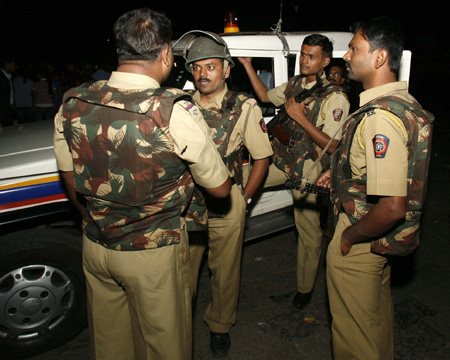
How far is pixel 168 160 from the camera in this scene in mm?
1476

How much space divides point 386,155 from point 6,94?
7461mm

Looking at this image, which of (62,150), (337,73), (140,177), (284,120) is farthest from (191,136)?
(337,73)

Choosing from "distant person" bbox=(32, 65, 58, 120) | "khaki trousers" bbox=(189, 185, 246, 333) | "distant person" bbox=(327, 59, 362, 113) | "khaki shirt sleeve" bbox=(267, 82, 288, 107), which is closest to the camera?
"khaki trousers" bbox=(189, 185, 246, 333)

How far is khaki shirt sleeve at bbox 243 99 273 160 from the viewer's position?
229cm

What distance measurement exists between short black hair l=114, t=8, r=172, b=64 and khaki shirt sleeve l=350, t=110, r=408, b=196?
0.97 m

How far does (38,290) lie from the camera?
2418mm

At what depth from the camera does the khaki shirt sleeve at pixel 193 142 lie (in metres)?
1.44

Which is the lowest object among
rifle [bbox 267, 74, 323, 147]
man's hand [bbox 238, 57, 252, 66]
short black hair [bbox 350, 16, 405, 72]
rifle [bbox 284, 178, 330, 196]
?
rifle [bbox 284, 178, 330, 196]

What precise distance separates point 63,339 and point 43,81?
21.9 ft

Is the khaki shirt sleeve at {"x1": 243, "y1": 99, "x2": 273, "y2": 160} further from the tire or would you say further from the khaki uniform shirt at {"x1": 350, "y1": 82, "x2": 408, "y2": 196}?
the tire

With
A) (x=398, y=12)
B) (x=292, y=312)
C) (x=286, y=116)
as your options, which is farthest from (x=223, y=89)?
(x=398, y=12)

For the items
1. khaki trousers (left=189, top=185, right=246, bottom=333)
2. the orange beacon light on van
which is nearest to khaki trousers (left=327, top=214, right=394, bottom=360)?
khaki trousers (left=189, top=185, right=246, bottom=333)

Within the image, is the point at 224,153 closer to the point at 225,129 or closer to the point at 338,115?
the point at 225,129

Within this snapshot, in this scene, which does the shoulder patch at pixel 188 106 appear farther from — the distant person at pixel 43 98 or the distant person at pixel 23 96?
the distant person at pixel 23 96
